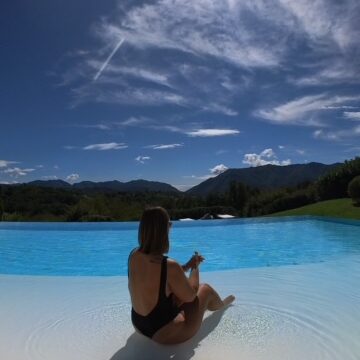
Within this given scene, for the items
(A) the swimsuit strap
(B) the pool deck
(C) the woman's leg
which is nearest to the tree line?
(B) the pool deck

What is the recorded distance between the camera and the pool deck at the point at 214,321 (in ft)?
11.2

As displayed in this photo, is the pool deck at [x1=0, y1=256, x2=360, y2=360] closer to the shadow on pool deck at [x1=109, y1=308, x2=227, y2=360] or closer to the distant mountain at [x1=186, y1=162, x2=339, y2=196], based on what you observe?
the shadow on pool deck at [x1=109, y1=308, x2=227, y2=360]

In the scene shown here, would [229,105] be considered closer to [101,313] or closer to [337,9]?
[337,9]

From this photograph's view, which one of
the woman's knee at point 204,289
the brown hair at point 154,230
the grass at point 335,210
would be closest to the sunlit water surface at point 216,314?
the woman's knee at point 204,289

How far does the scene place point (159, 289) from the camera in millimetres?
3119

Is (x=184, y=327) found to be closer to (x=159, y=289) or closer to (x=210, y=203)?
(x=159, y=289)

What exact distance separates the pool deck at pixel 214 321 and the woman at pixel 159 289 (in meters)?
0.22

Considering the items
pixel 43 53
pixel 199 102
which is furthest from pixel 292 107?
pixel 43 53

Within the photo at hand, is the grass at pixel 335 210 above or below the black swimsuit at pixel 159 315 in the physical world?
above

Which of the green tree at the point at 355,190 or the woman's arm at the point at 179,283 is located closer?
the woman's arm at the point at 179,283

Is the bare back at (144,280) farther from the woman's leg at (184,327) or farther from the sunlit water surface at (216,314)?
the sunlit water surface at (216,314)

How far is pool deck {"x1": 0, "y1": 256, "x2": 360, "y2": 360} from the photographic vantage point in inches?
134

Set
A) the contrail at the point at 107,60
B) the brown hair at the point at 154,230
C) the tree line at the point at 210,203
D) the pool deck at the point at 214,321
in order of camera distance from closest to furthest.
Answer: the brown hair at the point at 154,230
the pool deck at the point at 214,321
the contrail at the point at 107,60
the tree line at the point at 210,203

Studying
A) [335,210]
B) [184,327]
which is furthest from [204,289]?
[335,210]
